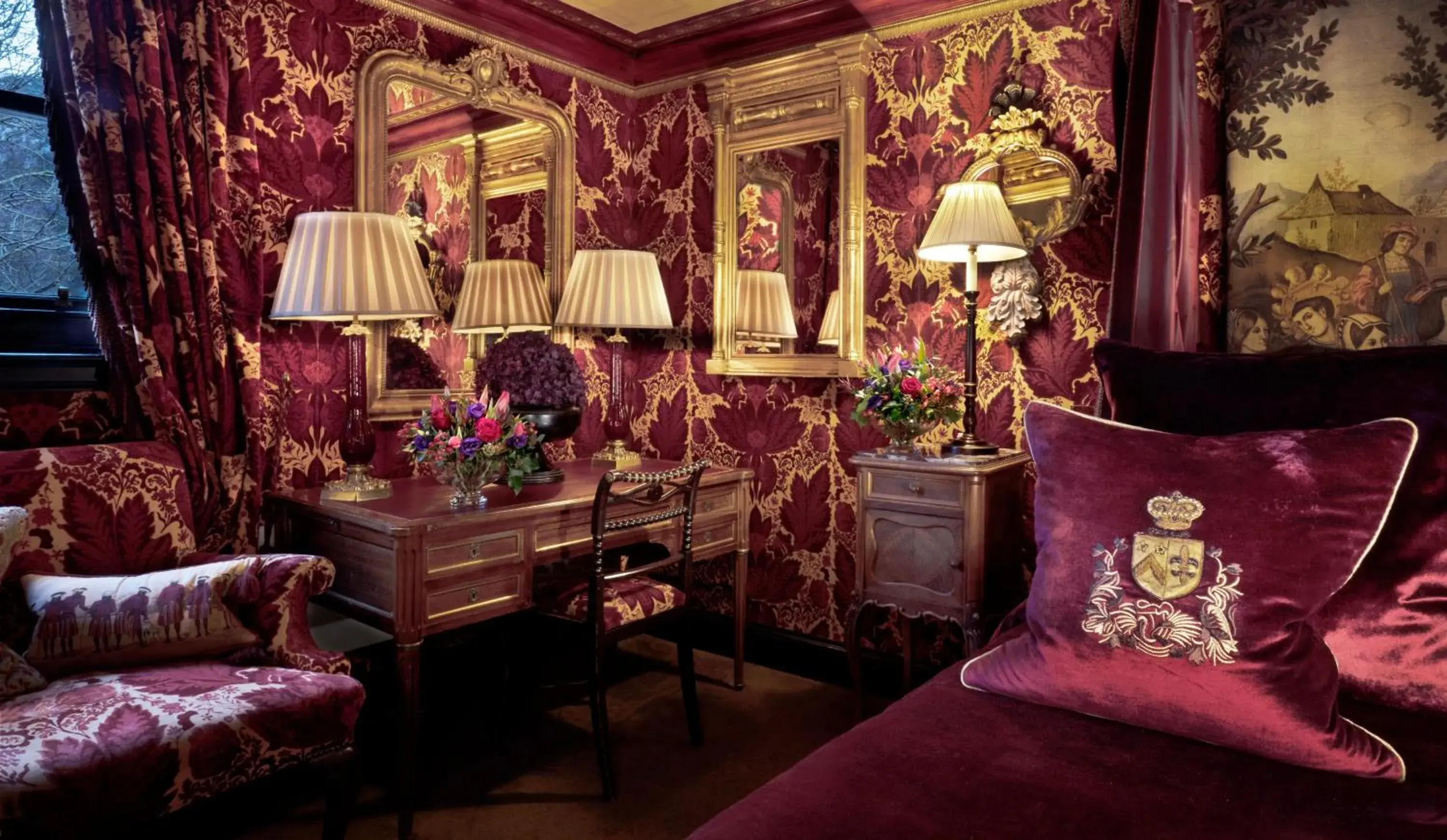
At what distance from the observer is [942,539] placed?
2.55 metres

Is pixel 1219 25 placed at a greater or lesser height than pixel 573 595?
greater

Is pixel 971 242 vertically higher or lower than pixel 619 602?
higher

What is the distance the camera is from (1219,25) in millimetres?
2494

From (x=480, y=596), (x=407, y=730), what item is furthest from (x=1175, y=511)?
(x=407, y=730)

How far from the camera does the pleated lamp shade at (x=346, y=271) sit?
90.4 inches

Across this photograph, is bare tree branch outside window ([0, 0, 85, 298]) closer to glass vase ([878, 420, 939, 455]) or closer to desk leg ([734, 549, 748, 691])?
desk leg ([734, 549, 748, 691])

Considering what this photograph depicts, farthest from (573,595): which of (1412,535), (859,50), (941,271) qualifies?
(859,50)

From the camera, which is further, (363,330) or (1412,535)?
(363,330)

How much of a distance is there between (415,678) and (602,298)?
1506 mm

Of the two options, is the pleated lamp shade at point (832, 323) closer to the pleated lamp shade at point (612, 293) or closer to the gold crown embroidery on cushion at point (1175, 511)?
the pleated lamp shade at point (612, 293)

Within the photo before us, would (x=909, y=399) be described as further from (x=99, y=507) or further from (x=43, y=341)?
(x=43, y=341)

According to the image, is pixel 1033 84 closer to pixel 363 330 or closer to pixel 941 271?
pixel 941 271

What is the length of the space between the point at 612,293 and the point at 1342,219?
2225mm

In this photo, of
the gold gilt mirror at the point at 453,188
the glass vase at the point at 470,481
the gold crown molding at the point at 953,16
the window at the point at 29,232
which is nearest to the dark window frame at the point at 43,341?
the window at the point at 29,232
